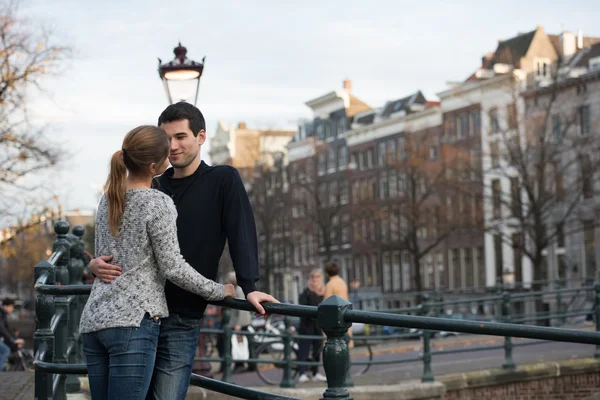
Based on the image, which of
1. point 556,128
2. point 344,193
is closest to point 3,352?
point 556,128

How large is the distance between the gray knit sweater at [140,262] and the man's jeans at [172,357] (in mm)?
117

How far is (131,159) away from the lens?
13.4ft

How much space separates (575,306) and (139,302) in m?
26.4

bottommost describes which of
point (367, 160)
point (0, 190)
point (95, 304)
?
point (95, 304)

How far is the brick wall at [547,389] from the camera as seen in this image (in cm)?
1484

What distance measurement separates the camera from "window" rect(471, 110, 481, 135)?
2025 inches

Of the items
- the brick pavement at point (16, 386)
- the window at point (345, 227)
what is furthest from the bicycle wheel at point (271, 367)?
the window at point (345, 227)

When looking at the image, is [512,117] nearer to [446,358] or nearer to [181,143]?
[446,358]

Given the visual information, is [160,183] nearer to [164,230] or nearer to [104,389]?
[164,230]

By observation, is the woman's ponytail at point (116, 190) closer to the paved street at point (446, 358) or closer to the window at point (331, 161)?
the paved street at point (446, 358)

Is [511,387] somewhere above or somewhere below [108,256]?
below

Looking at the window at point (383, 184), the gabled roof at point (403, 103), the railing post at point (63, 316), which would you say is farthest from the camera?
the gabled roof at point (403, 103)

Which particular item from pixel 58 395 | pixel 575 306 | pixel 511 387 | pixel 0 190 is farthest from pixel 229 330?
pixel 575 306

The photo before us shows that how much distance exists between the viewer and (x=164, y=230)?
13.4ft
